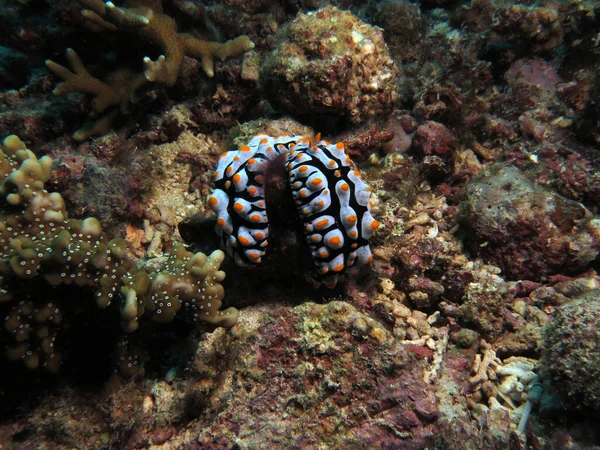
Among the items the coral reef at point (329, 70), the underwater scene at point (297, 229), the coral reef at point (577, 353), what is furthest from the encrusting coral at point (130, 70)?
the coral reef at point (577, 353)

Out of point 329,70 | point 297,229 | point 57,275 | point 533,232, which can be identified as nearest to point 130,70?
point 329,70

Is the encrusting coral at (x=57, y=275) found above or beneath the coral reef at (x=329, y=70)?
beneath

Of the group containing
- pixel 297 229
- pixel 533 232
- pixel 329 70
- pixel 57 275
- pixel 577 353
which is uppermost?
pixel 329 70

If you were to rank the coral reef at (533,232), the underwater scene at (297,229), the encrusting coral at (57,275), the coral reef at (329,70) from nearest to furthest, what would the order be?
the encrusting coral at (57,275)
the underwater scene at (297,229)
the coral reef at (533,232)
the coral reef at (329,70)

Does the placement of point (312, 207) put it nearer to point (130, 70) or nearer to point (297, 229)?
point (297, 229)

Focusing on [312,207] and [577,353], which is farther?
[312,207]

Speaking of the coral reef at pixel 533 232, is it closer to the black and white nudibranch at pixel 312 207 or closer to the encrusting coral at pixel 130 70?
the black and white nudibranch at pixel 312 207
